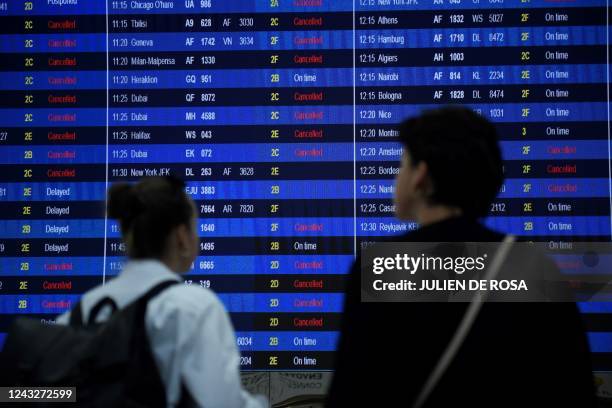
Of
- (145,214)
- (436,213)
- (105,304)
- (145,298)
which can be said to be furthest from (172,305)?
(436,213)

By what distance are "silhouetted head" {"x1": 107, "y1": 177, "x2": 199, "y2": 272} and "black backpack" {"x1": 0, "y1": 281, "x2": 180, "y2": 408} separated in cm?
21

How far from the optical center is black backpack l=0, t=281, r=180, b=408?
1.78 metres

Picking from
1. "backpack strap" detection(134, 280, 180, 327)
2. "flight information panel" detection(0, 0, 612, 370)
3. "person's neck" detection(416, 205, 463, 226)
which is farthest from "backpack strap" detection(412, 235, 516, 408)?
"flight information panel" detection(0, 0, 612, 370)

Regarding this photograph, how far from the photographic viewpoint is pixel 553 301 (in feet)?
4.90

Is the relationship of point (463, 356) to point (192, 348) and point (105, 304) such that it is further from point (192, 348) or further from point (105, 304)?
point (105, 304)

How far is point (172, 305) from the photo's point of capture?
1.83 metres

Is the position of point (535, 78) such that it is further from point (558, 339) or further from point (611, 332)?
point (558, 339)

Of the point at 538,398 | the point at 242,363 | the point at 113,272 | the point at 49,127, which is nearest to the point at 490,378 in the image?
the point at 538,398

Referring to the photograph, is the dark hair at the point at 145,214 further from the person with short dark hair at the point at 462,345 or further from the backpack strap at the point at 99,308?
the person with short dark hair at the point at 462,345

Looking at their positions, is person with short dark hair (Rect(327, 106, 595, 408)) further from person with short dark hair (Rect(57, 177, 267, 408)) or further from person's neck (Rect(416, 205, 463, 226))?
person with short dark hair (Rect(57, 177, 267, 408))

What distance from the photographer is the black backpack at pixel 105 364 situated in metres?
1.78

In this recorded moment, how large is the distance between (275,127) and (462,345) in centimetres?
265

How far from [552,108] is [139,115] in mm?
2124

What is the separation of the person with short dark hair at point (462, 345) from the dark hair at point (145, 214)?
0.72 m
